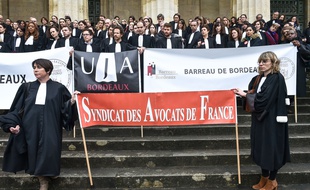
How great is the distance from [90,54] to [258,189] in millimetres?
4127

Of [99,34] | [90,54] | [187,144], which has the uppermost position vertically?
[99,34]

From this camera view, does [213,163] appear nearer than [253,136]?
No

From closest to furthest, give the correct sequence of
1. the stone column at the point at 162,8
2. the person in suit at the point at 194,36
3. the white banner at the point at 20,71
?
the white banner at the point at 20,71 → the person in suit at the point at 194,36 → the stone column at the point at 162,8

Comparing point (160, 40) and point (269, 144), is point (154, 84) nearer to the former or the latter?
point (160, 40)

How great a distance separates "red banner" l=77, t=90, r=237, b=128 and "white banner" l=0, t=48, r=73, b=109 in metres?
1.87

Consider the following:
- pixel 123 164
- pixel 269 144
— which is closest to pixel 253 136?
pixel 269 144

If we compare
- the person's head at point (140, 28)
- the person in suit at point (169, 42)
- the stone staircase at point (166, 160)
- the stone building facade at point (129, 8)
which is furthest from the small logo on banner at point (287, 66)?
the stone building facade at point (129, 8)

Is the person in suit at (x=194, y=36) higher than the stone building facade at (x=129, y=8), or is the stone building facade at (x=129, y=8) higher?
the stone building facade at (x=129, y=8)

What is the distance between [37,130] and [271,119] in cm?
349

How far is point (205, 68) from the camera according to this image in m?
7.43

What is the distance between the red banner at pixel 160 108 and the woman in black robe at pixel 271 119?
68 cm

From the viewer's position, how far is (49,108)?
5.16 meters

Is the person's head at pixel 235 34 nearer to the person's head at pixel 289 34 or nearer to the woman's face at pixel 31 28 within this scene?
the person's head at pixel 289 34

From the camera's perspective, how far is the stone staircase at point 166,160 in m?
5.58
